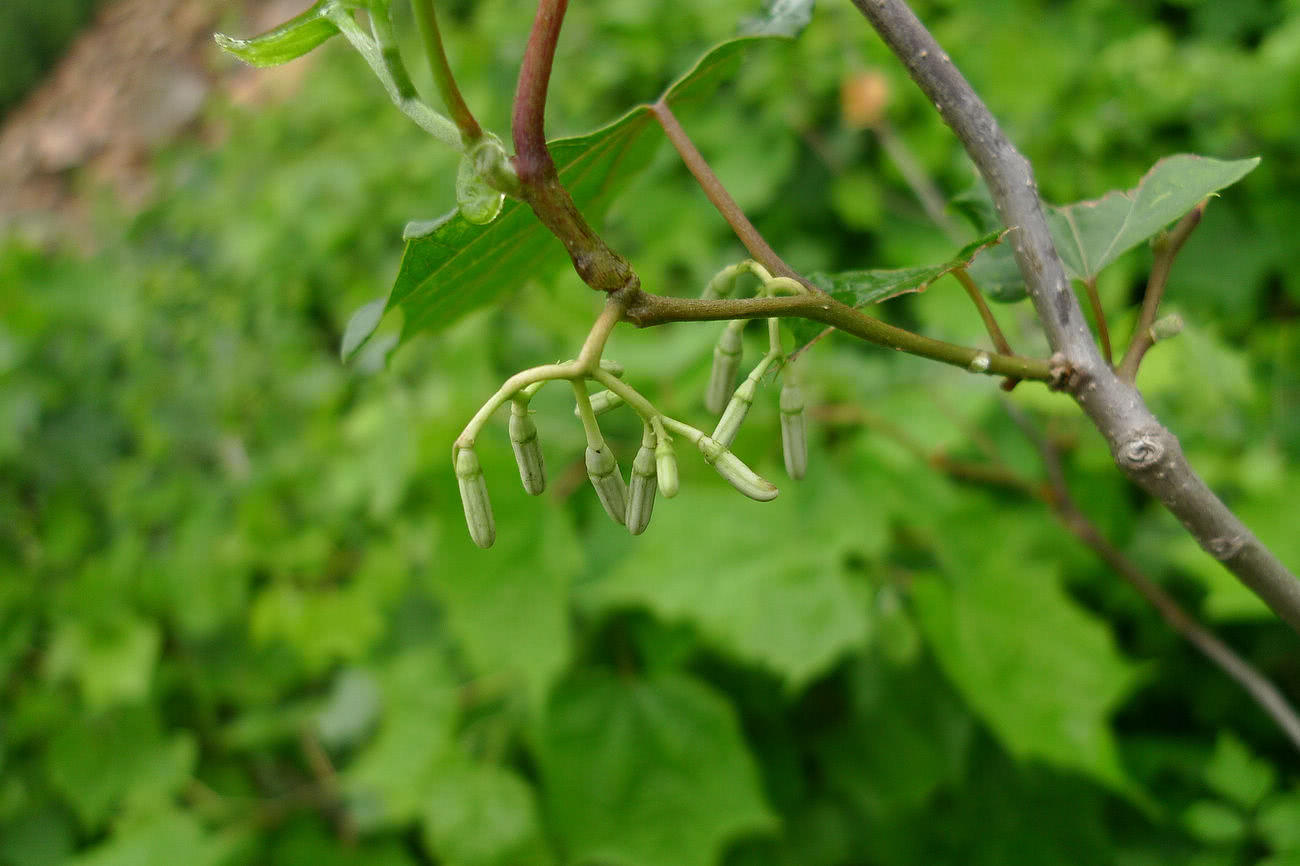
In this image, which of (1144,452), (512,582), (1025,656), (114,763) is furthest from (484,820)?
(1144,452)

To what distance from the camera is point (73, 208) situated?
6.39 meters

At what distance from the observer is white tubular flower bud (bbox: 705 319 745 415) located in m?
0.76

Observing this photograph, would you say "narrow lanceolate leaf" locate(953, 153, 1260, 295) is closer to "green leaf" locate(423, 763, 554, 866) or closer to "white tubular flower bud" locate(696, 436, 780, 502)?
"white tubular flower bud" locate(696, 436, 780, 502)

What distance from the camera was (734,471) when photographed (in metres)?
0.63

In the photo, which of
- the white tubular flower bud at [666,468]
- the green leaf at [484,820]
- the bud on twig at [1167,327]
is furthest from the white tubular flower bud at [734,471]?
the green leaf at [484,820]

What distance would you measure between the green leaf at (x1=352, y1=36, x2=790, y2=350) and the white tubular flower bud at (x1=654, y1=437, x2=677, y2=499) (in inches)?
7.9

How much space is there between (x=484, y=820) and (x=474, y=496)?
1244mm

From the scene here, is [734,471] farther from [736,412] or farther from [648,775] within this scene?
[648,775]

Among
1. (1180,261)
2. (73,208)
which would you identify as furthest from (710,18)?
(73,208)

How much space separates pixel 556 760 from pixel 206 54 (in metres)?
6.87

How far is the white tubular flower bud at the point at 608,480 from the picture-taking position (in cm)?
65

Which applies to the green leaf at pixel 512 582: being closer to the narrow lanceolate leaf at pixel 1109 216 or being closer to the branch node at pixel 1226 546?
the narrow lanceolate leaf at pixel 1109 216

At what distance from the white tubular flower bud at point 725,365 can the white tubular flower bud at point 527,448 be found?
19cm

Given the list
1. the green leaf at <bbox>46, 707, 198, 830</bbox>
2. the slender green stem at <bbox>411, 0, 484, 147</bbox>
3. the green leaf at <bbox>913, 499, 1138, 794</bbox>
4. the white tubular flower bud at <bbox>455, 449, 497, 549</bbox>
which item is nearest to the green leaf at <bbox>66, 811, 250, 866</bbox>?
the green leaf at <bbox>46, 707, 198, 830</bbox>
